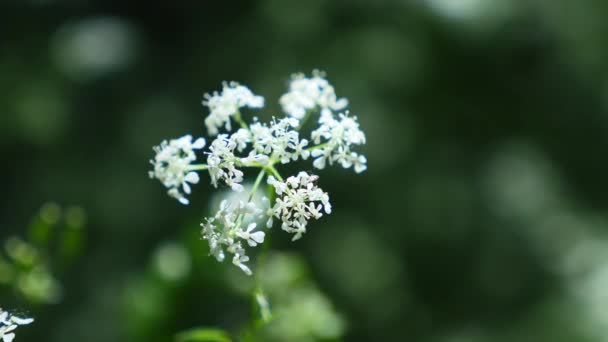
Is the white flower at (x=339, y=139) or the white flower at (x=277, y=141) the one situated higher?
the white flower at (x=339, y=139)

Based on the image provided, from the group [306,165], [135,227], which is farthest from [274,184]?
[135,227]

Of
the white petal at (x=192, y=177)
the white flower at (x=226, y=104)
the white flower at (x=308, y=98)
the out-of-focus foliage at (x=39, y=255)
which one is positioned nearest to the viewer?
the white petal at (x=192, y=177)

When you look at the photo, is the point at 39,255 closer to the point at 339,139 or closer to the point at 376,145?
the point at 339,139

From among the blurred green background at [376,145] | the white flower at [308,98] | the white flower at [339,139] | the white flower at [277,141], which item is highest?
the blurred green background at [376,145]

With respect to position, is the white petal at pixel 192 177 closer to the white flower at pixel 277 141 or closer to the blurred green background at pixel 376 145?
the white flower at pixel 277 141

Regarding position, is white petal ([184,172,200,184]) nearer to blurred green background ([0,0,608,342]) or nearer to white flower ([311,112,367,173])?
white flower ([311,112,367,173])

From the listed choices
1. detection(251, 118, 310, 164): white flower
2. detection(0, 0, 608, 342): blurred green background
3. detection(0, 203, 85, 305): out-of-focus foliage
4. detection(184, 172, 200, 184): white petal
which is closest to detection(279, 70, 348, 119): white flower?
detection(251, 118, 310, 164): white flower

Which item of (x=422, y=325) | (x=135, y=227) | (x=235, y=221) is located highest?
(x=135, y=227)

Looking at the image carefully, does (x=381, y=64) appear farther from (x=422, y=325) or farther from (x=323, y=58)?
(x=422, y=325)

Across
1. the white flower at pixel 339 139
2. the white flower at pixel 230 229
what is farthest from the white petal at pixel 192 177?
the white flower at pixel 339 139
